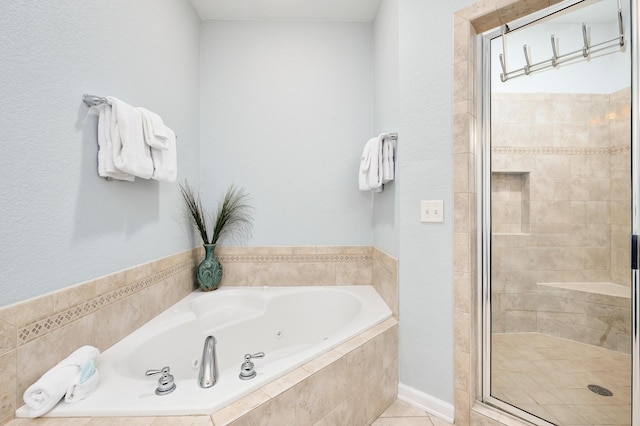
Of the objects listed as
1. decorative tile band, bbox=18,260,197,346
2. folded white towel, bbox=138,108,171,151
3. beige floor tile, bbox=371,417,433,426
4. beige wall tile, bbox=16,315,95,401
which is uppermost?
folded white towel, bbox=138,108,171,151

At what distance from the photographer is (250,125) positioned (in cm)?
229

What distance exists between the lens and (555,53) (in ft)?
4.65

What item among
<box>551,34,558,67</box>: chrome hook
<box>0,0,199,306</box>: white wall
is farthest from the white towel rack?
<box>551,34,558,67</box>: chrome hook

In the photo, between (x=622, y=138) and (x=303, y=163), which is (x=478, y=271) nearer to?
(x=622, y=138)

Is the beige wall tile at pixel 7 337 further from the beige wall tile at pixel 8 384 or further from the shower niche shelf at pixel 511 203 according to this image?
the shower niche shelf at pixel 511 203

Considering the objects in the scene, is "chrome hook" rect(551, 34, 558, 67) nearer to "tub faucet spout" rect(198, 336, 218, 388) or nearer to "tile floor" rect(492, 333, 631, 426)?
"tile floor" rect(492, 333, 631, 426)

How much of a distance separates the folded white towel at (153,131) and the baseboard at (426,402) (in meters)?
1.99

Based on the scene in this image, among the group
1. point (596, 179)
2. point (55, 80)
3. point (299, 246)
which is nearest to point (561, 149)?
point (596, 179)

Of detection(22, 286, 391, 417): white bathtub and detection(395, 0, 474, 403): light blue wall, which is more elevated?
detection(395, 0, 474, 403): light blue wall

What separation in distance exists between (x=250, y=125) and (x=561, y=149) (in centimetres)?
219

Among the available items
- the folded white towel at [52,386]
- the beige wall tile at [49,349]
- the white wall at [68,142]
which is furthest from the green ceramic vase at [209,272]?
the folded white towel at [52,386]

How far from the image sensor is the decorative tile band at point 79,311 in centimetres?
89

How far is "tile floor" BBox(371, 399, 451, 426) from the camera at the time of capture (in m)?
1.42

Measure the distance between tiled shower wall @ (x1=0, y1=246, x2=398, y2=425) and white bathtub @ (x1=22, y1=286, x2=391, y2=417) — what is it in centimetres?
8
